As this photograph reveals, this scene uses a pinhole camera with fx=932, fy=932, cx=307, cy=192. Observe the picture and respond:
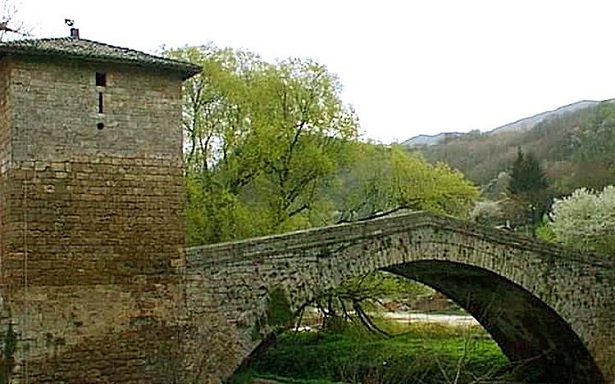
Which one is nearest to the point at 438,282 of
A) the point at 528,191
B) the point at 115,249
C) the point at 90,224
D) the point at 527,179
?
the point at 115,249

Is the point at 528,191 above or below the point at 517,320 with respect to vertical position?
above

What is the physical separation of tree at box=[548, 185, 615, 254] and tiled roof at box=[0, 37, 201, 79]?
17302 mm

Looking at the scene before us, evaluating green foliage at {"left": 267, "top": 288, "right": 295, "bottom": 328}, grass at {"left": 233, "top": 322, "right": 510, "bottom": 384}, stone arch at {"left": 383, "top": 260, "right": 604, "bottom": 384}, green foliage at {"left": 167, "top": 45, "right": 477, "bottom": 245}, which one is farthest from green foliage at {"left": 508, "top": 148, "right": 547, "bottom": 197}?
green foliage at {"left": 267, "top": 288, "right": 295, "bottom": 328}

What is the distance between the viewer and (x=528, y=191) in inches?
1640

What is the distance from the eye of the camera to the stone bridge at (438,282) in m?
13.0

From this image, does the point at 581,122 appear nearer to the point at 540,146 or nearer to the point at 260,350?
the point at 540,146

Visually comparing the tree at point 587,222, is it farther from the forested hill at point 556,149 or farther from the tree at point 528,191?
the tree at point 528,191

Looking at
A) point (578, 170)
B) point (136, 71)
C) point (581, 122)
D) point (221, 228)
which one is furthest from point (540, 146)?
point (136, 71)

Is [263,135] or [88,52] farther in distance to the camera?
[263,135]

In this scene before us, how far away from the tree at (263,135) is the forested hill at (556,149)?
18.5 m

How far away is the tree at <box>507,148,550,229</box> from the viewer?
4075 centimetres

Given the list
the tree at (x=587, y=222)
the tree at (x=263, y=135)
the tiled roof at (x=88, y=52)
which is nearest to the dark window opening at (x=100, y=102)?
the tiled roof at (x=88, y=52)

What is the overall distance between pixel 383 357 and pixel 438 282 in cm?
248

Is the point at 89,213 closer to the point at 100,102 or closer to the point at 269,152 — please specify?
the point at 100,102
